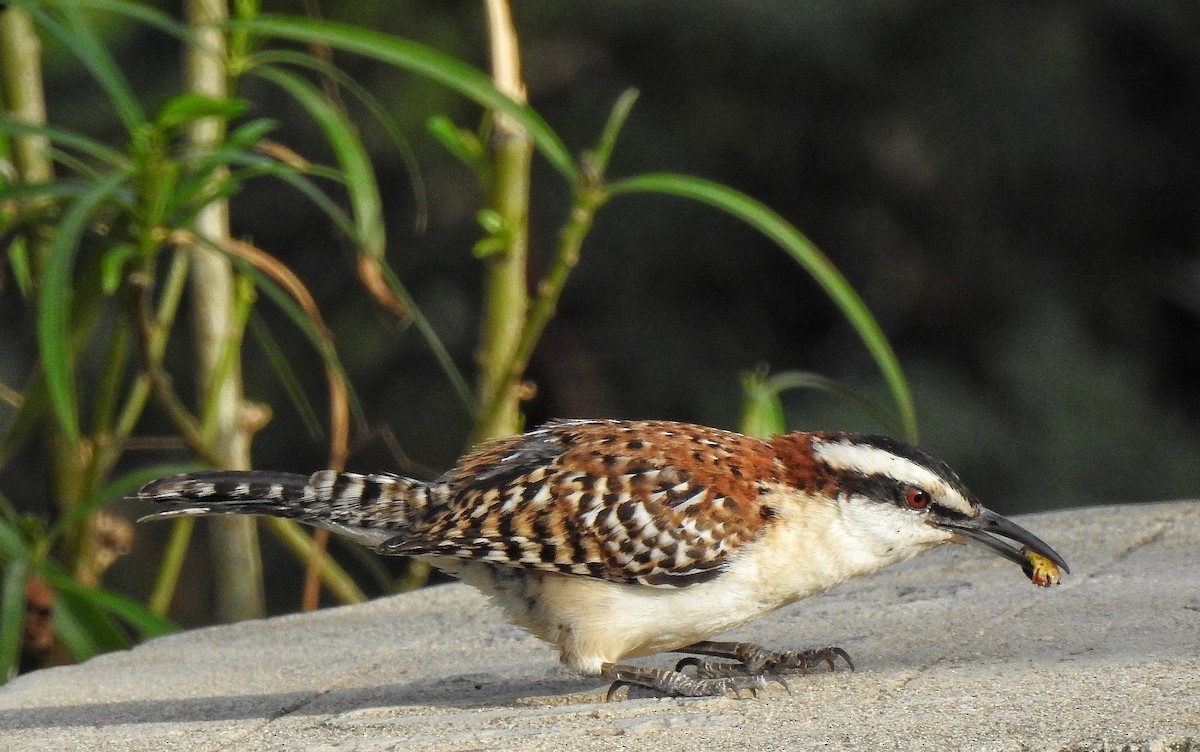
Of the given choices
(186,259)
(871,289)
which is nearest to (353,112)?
(871,289)

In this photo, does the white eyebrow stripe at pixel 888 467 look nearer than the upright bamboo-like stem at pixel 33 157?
Yes

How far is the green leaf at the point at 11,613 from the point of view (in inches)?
178

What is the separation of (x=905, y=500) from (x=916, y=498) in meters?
0.03

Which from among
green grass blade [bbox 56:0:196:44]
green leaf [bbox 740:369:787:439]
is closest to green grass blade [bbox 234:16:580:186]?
green grass blade [bbox 56:0:196:44]

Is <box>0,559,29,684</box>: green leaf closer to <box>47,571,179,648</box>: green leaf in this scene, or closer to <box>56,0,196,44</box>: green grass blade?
<box>47,571,179,648</box>: green leaf

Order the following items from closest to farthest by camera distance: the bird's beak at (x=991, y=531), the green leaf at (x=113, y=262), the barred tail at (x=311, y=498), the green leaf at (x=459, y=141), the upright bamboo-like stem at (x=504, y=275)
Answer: the bird's beak at (x=991, y=531)
the barred tail at (x=311, y=498)
the green leaf at (x=113, y=262)
the green leaf at (x=459, y=141)
the upright bamboo-like stem at (x=504, y=275)

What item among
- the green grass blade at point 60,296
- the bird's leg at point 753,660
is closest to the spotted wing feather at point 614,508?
the bird's leg at point 753,660

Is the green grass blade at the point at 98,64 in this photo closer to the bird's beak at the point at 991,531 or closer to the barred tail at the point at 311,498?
the barred tail at the point at 311,498

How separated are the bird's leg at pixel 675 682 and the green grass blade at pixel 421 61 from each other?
149cm

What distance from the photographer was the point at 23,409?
496 cm

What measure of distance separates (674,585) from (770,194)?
6771 mm

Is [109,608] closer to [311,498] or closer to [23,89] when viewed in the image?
[311,498]

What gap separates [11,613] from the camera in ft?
14.8

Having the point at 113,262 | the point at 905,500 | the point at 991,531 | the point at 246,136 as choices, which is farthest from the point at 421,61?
the point at 991,531
